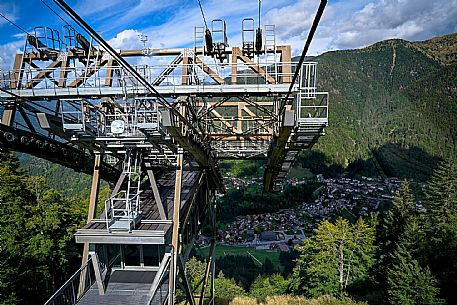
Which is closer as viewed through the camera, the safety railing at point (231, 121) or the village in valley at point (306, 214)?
the safety railing at point (231, 121)

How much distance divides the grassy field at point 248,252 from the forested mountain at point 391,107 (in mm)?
50071

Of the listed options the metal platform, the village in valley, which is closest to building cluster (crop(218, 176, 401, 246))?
the village in valley

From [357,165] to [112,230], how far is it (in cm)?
9682

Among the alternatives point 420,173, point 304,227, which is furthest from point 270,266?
point 420,173

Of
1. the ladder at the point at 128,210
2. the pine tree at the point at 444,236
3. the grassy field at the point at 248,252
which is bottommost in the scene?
the grassy field at the point at 248,252

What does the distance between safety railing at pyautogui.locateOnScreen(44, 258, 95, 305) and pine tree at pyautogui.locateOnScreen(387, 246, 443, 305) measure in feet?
54.9

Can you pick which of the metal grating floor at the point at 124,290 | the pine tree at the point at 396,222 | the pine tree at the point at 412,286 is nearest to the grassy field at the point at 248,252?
the pine tree at the point at 396,222

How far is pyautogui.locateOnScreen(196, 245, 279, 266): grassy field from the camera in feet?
151

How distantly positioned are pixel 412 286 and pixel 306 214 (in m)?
49.3

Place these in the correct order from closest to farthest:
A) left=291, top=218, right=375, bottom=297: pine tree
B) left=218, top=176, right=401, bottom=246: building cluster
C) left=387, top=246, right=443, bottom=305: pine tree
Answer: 1. left=387, top=246, right=443, bottom=305: pine tree
2. left=291, top=218, right=375, bottom=297: pine tree
3. left=218, top=176, right=401, bottom=246: building cluster

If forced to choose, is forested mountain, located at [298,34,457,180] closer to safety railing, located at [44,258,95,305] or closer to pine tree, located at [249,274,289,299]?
pine tree, located at [249,274,289,299]

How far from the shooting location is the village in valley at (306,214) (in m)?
56.2

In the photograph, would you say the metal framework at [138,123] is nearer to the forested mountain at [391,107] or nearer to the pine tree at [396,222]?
the pine tree at [396,222]

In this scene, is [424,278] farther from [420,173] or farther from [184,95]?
[420,173]
